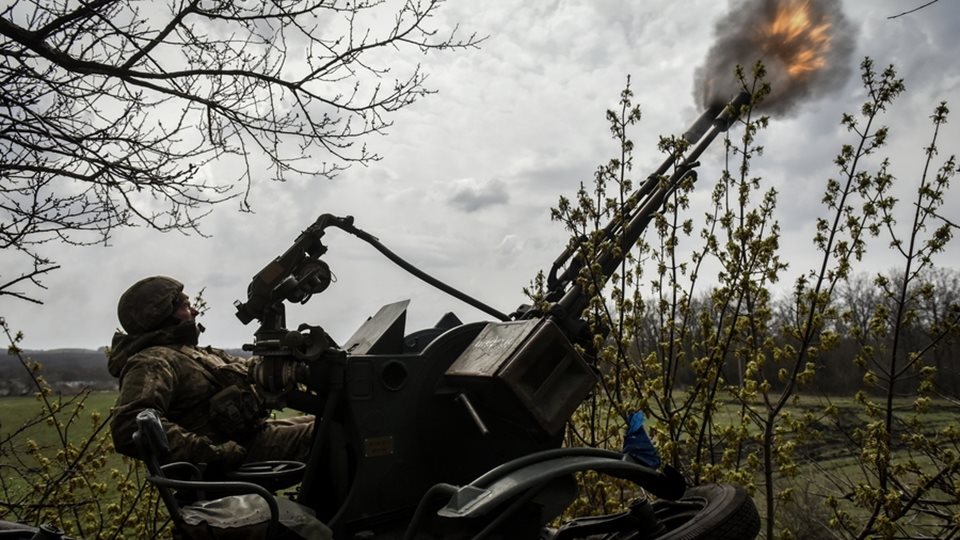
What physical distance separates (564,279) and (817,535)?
6.25 metres

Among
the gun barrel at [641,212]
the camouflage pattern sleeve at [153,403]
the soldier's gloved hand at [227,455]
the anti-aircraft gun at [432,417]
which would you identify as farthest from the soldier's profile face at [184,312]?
the gun barrel at [641,212]

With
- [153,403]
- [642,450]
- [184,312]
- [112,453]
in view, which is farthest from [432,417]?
[112,453]

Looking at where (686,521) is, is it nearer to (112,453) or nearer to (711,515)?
(711,515)

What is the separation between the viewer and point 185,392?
4.39 meters

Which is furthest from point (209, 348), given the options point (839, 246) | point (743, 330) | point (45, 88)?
point (839, 246)

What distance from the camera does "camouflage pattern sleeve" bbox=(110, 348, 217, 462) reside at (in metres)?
3.80

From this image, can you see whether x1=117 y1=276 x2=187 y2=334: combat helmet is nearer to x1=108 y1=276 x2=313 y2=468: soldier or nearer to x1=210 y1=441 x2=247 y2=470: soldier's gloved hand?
x1=108 y1=276 x2=313 y2=468: soldier

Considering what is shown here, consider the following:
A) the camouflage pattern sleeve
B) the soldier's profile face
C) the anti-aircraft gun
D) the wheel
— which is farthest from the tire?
the soldier's profile face

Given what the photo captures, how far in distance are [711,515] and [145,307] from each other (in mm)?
3777

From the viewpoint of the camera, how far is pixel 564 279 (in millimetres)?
5418

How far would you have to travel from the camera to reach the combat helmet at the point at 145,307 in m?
4.73

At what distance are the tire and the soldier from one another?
2.34m

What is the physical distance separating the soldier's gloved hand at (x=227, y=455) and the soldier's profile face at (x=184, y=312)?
1266 millimetres

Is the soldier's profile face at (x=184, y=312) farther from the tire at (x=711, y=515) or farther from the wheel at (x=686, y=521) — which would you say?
the tire at (x=711, y=515)
